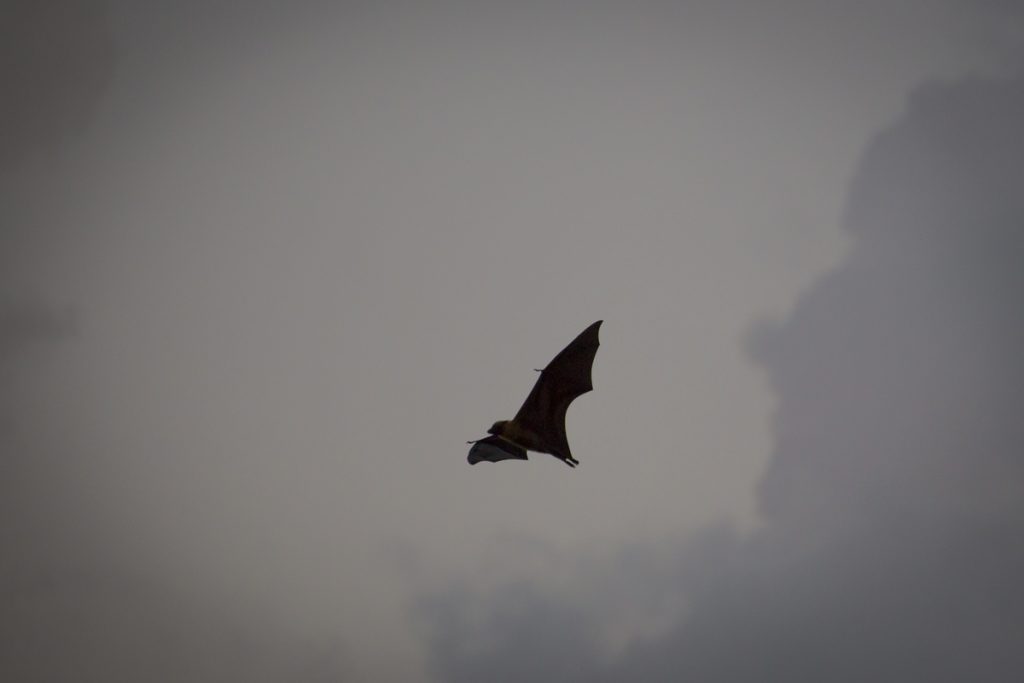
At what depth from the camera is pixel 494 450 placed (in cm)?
1870

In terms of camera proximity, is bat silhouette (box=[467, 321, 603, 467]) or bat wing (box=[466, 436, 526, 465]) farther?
bat wing (box=[466, 436, 526, 465])

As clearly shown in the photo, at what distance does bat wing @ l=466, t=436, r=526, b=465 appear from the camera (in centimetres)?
1780

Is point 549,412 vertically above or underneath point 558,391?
underneath

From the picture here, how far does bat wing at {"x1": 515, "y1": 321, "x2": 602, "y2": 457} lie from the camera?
58.4 feet

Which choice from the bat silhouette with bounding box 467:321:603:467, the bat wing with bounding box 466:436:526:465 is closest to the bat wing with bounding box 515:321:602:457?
the bat silhouette with bounding box 467:321:603:467

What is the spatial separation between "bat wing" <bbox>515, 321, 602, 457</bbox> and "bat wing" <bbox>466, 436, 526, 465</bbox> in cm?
83

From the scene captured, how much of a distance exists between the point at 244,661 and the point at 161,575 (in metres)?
35.1

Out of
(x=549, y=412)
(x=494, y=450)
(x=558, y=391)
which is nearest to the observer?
(x=549, y=412)

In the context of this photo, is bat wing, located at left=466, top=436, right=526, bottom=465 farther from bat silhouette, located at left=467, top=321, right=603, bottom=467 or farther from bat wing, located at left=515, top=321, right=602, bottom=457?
bat wing, located at left=515, top=321, right=602, bottom=457

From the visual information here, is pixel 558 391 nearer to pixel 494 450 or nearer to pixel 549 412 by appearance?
pixel 549 412

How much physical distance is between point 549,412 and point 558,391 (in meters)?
0.74

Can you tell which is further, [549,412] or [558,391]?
[558,391]

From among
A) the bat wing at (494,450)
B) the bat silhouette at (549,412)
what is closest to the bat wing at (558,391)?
the bat silhouette at (549,412)

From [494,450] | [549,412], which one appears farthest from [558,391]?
[494,450]
